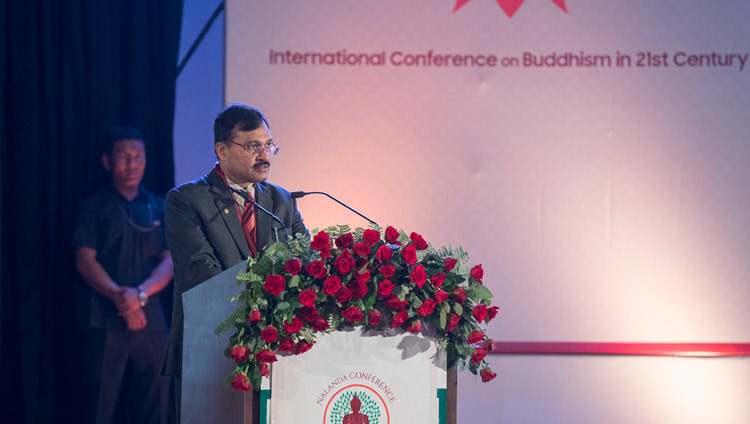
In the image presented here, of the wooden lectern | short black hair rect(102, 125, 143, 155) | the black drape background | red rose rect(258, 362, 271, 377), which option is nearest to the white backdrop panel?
the black drape background

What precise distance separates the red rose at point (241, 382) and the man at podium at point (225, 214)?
0.74 m

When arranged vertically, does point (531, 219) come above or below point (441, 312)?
above

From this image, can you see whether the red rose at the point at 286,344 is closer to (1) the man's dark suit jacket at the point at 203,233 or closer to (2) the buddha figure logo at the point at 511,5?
(1) the man's dark suit jacket at the point at 203,233

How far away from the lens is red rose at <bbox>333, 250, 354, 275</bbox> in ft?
5.65

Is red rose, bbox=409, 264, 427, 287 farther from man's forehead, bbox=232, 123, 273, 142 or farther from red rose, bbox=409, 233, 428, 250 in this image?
man's forehead, bbox=232, 123, 273, 142

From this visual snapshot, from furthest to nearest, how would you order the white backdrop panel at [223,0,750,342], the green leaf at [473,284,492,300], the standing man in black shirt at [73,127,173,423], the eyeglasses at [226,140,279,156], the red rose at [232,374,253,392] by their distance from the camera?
the white backdrop panel at [223,0,750,342], the standing man in black shirt at [73,127,173,423], the eyeglasses at [226,140,279,156], the green leaf at [473,284,492,300], the red rose at [232,374,253,392]

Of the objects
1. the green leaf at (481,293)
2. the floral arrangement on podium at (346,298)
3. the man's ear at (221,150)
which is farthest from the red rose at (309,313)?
the man's ear at (221,150)

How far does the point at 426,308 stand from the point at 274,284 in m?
0.36

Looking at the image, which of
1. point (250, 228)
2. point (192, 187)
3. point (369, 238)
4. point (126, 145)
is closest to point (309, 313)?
point (369, 238)

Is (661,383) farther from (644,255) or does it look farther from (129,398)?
(129,398)

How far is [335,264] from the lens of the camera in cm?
174

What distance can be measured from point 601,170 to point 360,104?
1376 millimetres

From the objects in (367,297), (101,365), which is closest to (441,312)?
(367,297)

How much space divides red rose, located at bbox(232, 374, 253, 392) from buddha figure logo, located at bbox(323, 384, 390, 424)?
0.68ft
